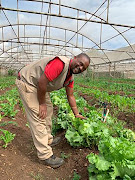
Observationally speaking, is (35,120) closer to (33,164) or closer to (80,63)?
(33,164)

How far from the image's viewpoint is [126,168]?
5.42 ft

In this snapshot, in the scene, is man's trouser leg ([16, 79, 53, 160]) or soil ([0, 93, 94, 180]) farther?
man's trouser leg ([16, 79, 53, 160])

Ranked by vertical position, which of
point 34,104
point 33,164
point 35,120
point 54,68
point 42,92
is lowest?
point 33,164

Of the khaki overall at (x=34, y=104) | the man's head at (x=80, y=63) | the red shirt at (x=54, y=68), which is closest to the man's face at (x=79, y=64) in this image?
the man's head at (x=80, y=63)

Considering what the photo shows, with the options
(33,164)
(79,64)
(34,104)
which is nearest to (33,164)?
(33,164)

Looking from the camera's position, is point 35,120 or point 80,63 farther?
point 35,120

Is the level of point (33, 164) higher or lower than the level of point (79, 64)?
lower

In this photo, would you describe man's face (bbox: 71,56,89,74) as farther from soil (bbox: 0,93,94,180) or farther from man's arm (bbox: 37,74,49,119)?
soil (bbox: 0,93,94,180)

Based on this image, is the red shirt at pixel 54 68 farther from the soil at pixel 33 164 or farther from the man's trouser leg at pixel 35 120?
the soil at pixel 33 164

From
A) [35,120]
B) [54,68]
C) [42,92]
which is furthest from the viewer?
[35,120]

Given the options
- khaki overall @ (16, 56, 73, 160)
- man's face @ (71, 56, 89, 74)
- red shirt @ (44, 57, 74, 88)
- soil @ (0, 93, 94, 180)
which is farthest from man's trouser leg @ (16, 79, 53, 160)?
man's face @ (71, 56, 89, 74)

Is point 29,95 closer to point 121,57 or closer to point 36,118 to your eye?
point 36,118

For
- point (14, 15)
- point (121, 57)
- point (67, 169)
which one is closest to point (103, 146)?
point (67, 169)

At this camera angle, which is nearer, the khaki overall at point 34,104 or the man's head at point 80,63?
the man's head at point 80,63
